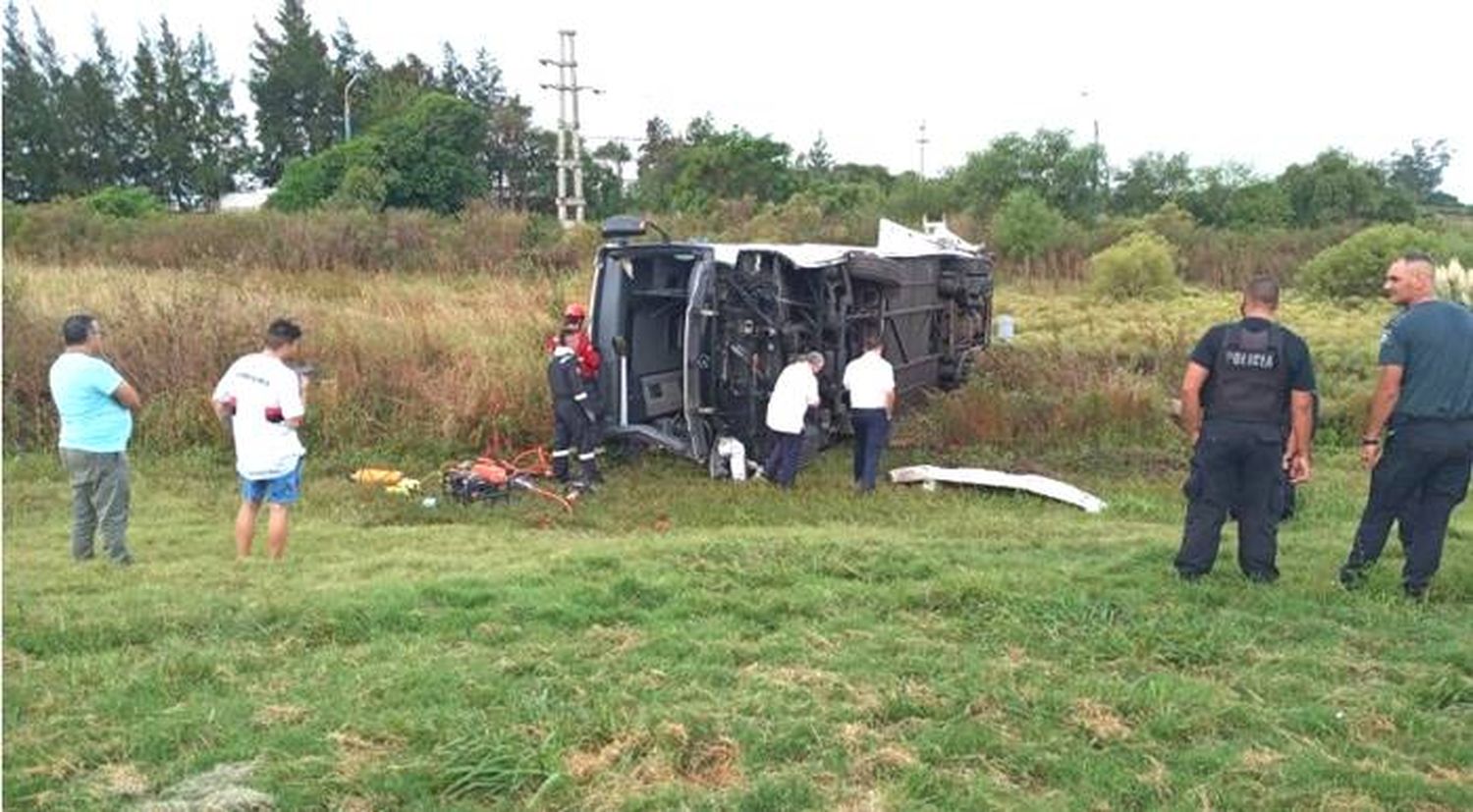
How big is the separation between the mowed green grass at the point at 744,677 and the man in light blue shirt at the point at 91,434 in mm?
324

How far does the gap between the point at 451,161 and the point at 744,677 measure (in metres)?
39.2

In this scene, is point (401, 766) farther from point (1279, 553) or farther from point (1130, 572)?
point (1279, 553)

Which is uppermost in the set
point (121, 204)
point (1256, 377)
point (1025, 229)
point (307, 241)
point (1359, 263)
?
point (121, 204)

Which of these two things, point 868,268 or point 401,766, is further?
point 868,268

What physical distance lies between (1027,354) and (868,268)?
13.6 ft

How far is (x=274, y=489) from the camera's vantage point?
7.45 m

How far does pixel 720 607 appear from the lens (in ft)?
19.6

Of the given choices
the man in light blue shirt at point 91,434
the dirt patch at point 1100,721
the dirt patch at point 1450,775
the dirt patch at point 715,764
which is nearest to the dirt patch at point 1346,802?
the dirt patch at point 1450,775

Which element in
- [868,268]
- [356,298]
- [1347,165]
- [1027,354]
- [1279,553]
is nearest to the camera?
[1279,553]

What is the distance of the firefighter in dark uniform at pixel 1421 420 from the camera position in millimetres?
6129

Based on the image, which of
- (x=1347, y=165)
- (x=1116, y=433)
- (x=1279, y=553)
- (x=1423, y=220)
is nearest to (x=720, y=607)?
(x=1279, y=553)

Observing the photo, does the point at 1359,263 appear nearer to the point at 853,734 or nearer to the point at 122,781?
the point at 853,734

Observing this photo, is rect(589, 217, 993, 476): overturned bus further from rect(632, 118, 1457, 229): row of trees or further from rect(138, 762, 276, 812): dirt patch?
rect(632, 118, 1457, 229): row of trees

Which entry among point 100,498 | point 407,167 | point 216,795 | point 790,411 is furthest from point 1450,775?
point 407,167
